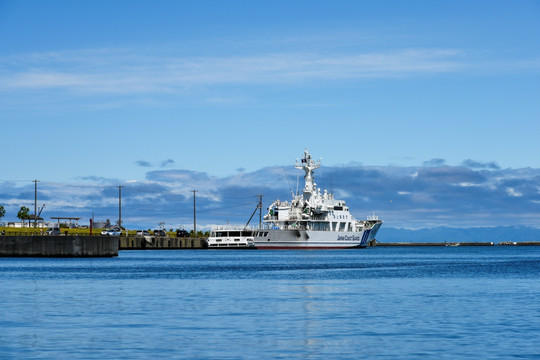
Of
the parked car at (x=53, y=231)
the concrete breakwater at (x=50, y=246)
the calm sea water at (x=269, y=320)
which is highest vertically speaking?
the parked car at (x=53, y=231)

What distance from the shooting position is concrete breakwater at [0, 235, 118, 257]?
108375mm

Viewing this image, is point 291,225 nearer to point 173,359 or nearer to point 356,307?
point 356,307

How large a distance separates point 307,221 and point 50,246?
8101 centimetres

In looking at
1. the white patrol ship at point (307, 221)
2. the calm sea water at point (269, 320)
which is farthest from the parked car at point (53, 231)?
the calm sea water at point (269, 320)

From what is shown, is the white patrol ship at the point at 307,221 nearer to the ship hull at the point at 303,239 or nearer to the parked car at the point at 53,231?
the ship hull at the point at 303,239

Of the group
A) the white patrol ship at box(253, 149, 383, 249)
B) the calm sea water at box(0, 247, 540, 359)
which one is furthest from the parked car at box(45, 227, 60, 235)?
the calm sea water at box(0, 247, 540, 359)

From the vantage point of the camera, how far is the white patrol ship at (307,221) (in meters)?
180

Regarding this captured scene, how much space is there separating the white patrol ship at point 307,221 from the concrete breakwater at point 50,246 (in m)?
72.3

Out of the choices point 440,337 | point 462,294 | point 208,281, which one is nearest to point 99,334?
point 440,337

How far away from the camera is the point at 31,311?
41656 mm

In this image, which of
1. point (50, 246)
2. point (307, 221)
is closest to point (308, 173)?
point (307, 221)

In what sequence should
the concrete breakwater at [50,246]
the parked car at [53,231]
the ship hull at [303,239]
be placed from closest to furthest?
the concrete breakwater at [50,246] < the parked car at [53,231] < the ship hull at [303,239]

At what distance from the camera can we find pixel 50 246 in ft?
356

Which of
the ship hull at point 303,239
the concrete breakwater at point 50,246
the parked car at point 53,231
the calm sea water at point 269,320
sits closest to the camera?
the calm sea water at point 269,320
